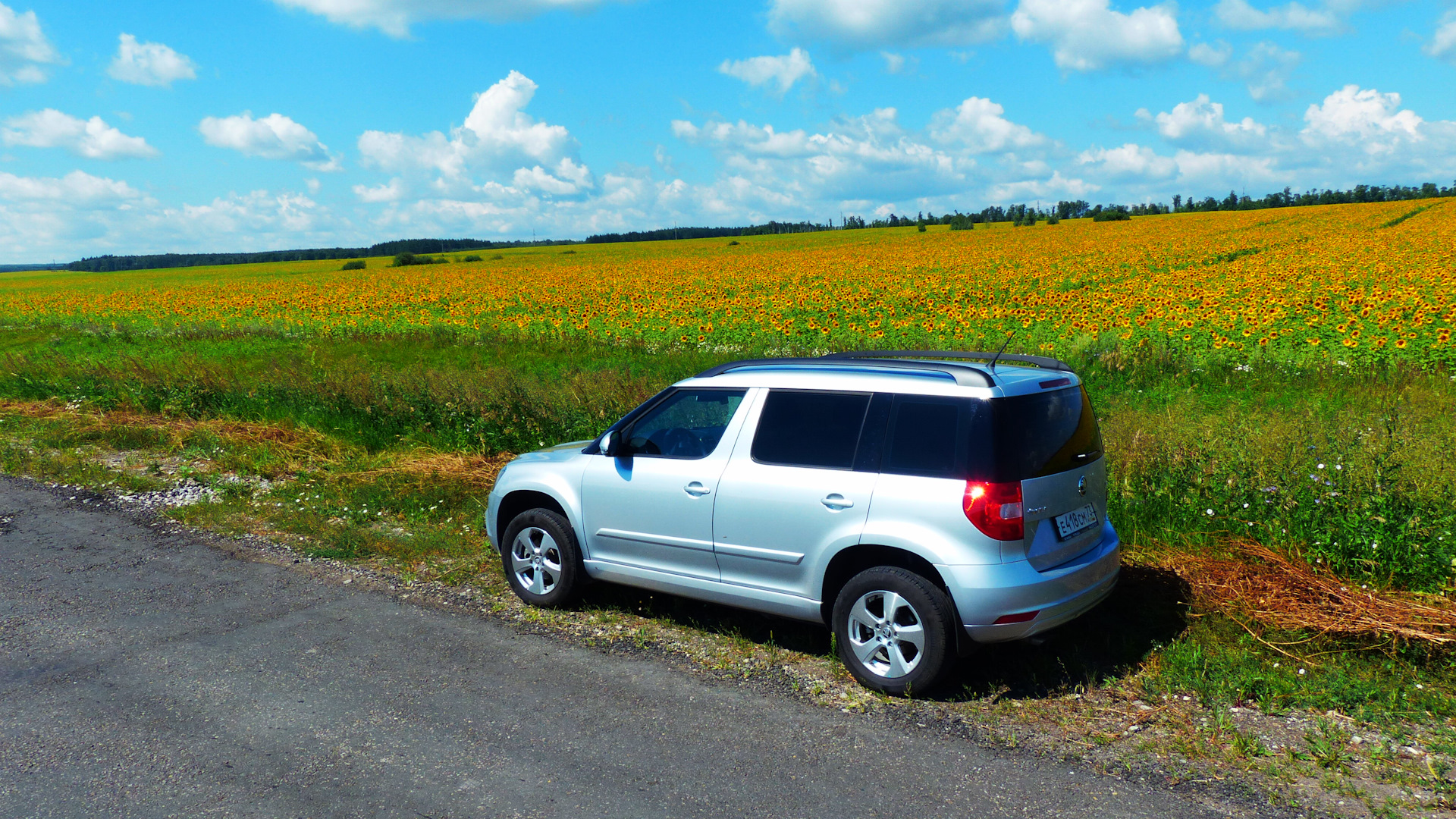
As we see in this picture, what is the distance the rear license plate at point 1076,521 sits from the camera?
4.61m

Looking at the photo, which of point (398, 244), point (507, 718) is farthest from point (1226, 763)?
point (398, 244)

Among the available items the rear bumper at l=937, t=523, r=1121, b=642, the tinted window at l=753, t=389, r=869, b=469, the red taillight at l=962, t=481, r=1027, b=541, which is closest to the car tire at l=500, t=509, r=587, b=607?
the tinted window at l=753, t=389, r=869, b=469

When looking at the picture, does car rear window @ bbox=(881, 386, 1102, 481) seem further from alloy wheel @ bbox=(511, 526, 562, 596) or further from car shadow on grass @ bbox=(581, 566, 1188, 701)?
alloy wheel @ bbox=(511, 526, 562, 596)

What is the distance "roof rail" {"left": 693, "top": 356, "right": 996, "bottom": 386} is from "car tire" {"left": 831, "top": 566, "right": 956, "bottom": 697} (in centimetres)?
105

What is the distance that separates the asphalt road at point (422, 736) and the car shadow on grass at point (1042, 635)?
0.70 meters

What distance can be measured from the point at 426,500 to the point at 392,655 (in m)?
3.79

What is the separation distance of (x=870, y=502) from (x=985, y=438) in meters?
0.68

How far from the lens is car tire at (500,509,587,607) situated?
19.5 ft

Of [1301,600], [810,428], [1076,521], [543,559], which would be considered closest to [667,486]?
[810,428]

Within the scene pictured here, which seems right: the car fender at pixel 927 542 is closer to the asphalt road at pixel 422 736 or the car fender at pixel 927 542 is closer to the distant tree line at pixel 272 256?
the asphalt road at pixel 422 736

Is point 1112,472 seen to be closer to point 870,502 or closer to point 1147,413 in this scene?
point 1147,413

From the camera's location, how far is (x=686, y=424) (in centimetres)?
557

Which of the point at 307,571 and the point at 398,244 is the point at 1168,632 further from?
the point at 398,244

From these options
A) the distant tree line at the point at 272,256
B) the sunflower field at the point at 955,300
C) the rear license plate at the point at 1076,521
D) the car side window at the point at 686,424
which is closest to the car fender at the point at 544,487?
the car side window at the point at 686,424
